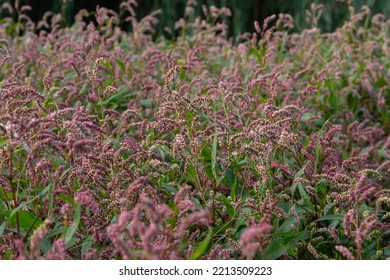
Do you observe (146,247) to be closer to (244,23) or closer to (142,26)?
(142,26)

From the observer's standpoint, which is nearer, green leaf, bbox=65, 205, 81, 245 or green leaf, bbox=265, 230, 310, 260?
green leaf, bbox=65, 205, 81, 245

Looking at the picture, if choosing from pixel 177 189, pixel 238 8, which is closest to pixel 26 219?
pixel 177 189

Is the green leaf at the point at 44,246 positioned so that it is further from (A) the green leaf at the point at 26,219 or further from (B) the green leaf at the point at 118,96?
(B) the green leaf at the point at 118,96

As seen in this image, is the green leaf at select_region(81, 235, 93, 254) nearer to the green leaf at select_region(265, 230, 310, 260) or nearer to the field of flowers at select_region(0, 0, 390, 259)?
the field of flowers at select_region(0, 0, 390, 259)

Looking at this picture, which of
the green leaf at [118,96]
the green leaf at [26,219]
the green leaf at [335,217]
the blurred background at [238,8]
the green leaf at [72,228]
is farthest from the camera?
the blurred background at [238,8]

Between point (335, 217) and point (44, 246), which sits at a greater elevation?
point (44, 246)

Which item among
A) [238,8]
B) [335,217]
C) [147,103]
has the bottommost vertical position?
[238,8]

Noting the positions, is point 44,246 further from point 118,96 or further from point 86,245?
point 118,96

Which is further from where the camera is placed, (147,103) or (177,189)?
(147,103)

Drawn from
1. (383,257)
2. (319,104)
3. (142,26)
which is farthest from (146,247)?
(142,26)

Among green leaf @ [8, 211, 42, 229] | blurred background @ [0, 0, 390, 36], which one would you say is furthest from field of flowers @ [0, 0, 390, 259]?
blurred background @ [0, 0, 390, 36]

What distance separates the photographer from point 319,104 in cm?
402

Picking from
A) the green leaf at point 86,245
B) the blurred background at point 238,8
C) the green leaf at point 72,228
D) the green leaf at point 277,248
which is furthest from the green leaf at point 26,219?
the blurred background at point 238,8
